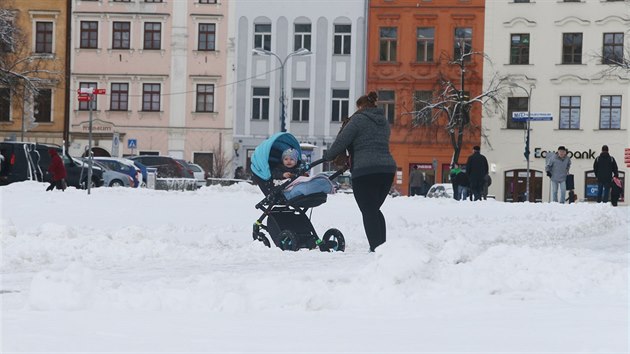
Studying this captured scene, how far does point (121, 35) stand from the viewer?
207 ft

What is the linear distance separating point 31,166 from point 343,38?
23558mm

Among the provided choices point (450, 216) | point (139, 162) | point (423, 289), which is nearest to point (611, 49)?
point (139, 162)

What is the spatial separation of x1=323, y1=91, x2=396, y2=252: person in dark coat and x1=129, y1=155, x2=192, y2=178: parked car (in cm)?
3809

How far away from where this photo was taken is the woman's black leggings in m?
12.3

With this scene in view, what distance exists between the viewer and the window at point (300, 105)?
62.2 metres

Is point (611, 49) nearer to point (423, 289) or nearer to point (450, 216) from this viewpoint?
point (450, 216)

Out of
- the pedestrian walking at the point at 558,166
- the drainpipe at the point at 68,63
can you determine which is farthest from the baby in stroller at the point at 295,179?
the drainpipe at the point at 68,63

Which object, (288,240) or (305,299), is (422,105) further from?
(305,299)

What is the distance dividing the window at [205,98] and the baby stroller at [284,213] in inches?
1933

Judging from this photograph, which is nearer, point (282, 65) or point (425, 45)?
point (282, 65)

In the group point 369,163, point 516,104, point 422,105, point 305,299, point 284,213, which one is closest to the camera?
point 305,299

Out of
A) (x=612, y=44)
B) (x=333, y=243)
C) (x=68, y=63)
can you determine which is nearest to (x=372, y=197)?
(x=333, y=243)

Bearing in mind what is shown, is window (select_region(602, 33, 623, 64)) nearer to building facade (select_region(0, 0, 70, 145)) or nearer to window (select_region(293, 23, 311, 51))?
window (select_region(293, 23, 311, 51))

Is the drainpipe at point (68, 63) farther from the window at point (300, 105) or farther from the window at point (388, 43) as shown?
the window at point (388, 43)
